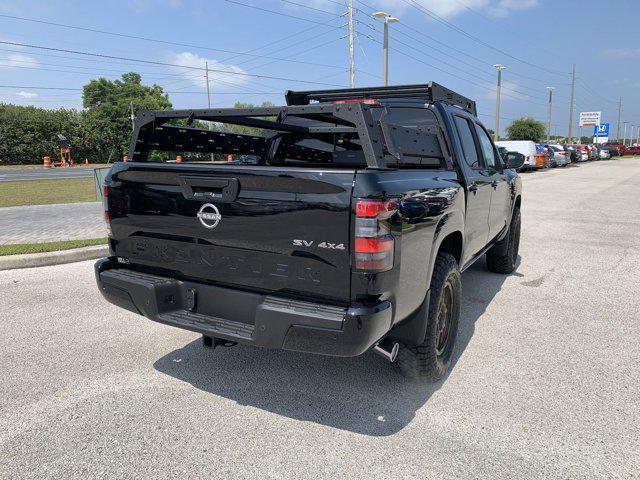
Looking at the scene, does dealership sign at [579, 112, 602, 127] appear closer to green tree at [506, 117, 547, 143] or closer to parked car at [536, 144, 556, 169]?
green tree at [506, 117, 547, 143]

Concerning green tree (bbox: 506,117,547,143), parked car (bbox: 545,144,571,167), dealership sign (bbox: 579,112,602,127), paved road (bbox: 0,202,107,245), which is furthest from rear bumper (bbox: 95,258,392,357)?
dealership sign (bbox: 579,112,602,127)

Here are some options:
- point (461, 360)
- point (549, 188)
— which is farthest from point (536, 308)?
point (549, 188)

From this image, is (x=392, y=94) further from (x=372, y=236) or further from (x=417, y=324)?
(x=372, y=236)

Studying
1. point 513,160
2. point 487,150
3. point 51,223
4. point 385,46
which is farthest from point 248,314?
point 385,46

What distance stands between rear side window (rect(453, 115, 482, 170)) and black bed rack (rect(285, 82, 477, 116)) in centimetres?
31

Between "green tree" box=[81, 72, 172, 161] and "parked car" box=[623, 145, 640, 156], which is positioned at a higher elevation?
"green tree" box=[81, 72, 172, 161]

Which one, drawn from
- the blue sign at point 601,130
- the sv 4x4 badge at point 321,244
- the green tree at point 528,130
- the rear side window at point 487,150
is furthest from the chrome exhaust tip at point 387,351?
the blue sign at point 601,130

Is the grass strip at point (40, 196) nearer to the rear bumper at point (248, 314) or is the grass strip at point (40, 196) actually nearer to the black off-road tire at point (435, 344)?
the rear bumper at point (248, 314)

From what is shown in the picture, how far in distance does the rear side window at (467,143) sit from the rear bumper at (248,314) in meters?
2.26

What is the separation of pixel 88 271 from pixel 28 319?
169cm

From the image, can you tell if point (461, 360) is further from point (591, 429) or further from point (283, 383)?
point (283, 383)

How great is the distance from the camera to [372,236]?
2395mm

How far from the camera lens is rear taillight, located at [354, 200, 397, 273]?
7.81 ft

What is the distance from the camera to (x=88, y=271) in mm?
6191
